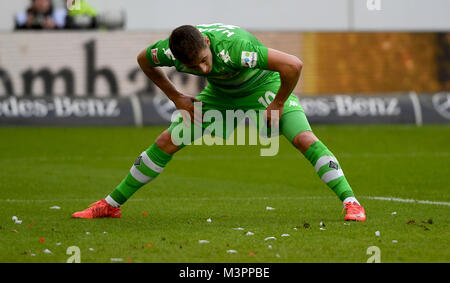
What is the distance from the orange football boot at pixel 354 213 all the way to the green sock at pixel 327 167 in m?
0.09

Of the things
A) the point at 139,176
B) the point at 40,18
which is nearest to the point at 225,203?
the point at 139,176

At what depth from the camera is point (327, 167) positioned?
23.2 ft

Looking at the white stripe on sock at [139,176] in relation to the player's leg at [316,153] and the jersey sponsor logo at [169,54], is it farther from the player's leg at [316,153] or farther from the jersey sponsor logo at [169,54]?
the player's leg at [316,153]

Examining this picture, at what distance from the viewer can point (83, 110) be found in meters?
17.7

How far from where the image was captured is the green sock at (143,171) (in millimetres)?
7324

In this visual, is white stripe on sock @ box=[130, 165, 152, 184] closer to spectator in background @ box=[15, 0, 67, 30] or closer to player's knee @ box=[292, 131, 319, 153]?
player's knee @ box=[292, 131, 319, 153]

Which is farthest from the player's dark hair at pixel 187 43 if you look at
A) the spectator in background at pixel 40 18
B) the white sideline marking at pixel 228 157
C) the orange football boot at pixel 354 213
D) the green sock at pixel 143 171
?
the spectator in background at pixel 40 18

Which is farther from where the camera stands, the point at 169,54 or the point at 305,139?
the point at 305,139

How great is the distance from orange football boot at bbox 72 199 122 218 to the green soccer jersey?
4.18 feet

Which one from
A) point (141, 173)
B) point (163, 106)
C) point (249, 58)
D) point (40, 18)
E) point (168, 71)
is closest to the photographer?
point (249, 58)

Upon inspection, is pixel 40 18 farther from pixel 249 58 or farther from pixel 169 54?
pixel 249 58

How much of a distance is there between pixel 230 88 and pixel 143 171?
3.30 feet

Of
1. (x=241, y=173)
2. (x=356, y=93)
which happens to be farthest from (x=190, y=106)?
(x=356, y=93)

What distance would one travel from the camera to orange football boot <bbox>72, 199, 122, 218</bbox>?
740 cm
